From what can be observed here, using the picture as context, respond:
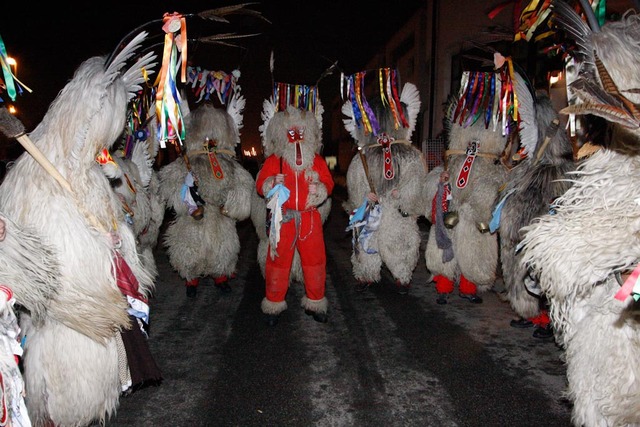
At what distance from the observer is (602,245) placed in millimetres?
1896

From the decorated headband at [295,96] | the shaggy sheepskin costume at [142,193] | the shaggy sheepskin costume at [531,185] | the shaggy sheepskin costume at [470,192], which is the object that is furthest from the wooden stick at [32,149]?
the shaggy sheepskin costume at [470,192]

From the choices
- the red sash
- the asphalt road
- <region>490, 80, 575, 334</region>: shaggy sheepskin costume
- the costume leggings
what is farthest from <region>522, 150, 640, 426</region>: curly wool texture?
the red sash

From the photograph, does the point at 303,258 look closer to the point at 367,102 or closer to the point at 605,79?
the point at 367,102

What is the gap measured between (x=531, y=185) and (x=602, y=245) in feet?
7.56

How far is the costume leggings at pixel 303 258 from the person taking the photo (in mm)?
4520

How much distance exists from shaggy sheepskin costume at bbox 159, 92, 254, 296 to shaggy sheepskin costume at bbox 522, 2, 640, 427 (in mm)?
3864

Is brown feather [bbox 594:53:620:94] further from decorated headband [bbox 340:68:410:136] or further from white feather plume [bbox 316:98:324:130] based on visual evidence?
decorated headband [bbox 340:68:410:136]

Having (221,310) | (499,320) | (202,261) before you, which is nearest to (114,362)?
(221,310)

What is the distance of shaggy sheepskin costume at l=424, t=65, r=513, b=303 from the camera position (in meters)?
4.94

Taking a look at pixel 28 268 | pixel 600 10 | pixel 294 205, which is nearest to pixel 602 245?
pixel 600 10

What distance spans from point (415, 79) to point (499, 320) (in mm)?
15069

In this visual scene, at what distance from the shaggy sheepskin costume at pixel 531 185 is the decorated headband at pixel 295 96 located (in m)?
1.96

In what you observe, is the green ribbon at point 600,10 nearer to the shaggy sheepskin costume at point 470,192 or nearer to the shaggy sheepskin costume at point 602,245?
the shaggy sheepskin costume at point 602,245

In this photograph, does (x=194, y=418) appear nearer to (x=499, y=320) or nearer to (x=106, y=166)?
(x=106, y=166)
